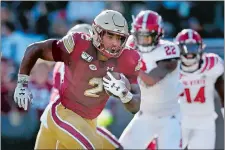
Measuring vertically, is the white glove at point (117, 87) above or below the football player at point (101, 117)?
above

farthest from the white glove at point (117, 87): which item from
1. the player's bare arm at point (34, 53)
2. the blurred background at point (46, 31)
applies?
the blurred background at point (46, 31)

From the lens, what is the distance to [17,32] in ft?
28.8

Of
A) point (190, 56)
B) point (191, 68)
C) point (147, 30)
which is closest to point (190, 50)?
point (190, 56)

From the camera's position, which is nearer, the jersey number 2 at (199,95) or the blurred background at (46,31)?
the jersey number 2 at (199,95)

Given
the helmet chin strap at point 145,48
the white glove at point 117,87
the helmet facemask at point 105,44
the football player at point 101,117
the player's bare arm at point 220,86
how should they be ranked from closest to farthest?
the white glove at point 117,87 < the helmet facemask at point 105,44 < the football player at point 101,117 < the helmet chin strap at point 145,48 < the player's bare arm at point 220,86

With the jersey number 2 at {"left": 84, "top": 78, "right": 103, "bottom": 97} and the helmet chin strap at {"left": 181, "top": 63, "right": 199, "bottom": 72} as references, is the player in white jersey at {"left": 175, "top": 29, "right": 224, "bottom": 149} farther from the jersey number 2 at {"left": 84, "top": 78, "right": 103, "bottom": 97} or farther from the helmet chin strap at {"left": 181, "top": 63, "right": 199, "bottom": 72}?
the jersey number 2 at {"left": 84, "top": 78, "right": 103, "bottom": 97}

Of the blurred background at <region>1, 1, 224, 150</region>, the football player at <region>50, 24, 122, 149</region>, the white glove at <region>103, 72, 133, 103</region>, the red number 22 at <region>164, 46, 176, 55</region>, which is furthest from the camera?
the blurred background at <region>1, 1, 224, 150</region>

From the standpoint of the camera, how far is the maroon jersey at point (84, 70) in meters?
4.85

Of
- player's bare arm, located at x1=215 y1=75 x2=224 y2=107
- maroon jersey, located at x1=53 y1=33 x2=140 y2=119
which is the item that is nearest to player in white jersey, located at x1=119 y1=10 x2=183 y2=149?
player's bare arm, located at x1=215 y1=75 x2=224 y2=107

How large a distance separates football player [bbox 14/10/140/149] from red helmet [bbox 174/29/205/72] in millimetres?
2171

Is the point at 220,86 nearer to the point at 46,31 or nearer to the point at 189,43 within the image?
the point at 189,43

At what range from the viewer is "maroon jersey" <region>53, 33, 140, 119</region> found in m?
4.85

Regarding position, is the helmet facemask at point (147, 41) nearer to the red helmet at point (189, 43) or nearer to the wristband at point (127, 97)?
the red helmet at point (189, 43)

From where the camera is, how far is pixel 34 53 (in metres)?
4.77
